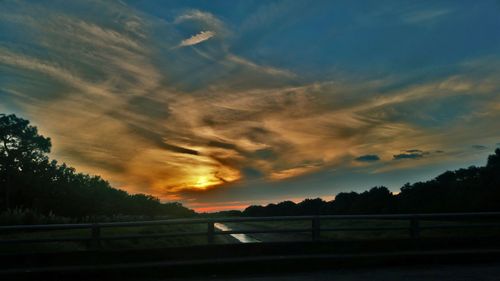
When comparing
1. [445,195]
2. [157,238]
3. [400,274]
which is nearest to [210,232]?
[400,274]

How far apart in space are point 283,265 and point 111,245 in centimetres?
1963

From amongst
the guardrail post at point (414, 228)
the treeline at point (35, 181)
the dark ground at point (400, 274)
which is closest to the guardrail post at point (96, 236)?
the dark ground at point (400, 274)

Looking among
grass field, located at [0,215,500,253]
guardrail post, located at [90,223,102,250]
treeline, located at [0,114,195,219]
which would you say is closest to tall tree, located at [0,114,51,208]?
treeline, located at [0,114,195,219]

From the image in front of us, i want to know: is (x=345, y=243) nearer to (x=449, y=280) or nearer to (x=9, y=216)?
(x=449, y=280)

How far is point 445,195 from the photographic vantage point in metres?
94.3

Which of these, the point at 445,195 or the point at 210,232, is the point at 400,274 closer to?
the point at 210,232

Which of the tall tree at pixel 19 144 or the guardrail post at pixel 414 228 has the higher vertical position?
the tall tree at pixel 19 144

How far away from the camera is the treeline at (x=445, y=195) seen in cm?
7344

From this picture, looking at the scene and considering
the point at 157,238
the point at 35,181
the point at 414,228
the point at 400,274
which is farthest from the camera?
the point at 35,181

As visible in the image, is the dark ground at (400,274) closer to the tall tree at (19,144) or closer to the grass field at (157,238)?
the grass field at (157,238)

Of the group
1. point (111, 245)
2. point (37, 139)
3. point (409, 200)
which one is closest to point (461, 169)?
point (409, 200)

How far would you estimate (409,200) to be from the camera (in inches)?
4063

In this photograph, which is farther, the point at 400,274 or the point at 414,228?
the point at 414,228

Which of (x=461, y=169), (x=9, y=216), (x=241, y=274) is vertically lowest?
(x=241, y=274)
